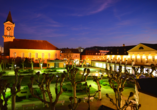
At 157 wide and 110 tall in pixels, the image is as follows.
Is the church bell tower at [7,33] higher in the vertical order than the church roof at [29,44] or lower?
higher

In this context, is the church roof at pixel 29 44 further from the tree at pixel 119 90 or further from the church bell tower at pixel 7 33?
the tree at pixel 119 90

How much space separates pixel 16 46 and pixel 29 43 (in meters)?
6.15

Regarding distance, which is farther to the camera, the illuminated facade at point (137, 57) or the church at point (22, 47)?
the church at point (22, 47)

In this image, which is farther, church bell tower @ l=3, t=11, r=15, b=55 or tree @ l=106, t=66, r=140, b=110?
church bell tower @ l=3, t=11, r=15, b=55

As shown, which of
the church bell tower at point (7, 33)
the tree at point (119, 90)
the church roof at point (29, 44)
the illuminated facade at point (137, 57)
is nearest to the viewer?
the tree at point (119, 90)

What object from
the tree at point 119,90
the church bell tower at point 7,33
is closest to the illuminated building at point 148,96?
Answer: the tree at point 119,90

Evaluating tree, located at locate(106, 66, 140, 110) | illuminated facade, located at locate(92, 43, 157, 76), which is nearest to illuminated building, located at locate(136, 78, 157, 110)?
tree, located at locate(106, 66, 140, 110)

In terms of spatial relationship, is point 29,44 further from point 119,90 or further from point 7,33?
point 119,90

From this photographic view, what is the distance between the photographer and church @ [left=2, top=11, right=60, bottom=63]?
54094mm

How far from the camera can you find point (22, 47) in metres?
55.5

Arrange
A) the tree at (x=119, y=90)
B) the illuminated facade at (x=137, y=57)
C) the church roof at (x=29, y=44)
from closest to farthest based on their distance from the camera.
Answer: the tree at (x=119, y=90), the illuminated facade at (x=137, y=57), the church roof at (x=29, y=44)

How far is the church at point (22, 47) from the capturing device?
54.1 m

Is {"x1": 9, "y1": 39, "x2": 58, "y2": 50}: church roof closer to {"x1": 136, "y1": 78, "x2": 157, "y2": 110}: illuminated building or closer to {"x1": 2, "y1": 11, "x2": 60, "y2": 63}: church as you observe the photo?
{"x1": 2, "y1": 11, "x2": 60, "y2": 63}: church

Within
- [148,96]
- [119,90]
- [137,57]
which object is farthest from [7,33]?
[148,96]
